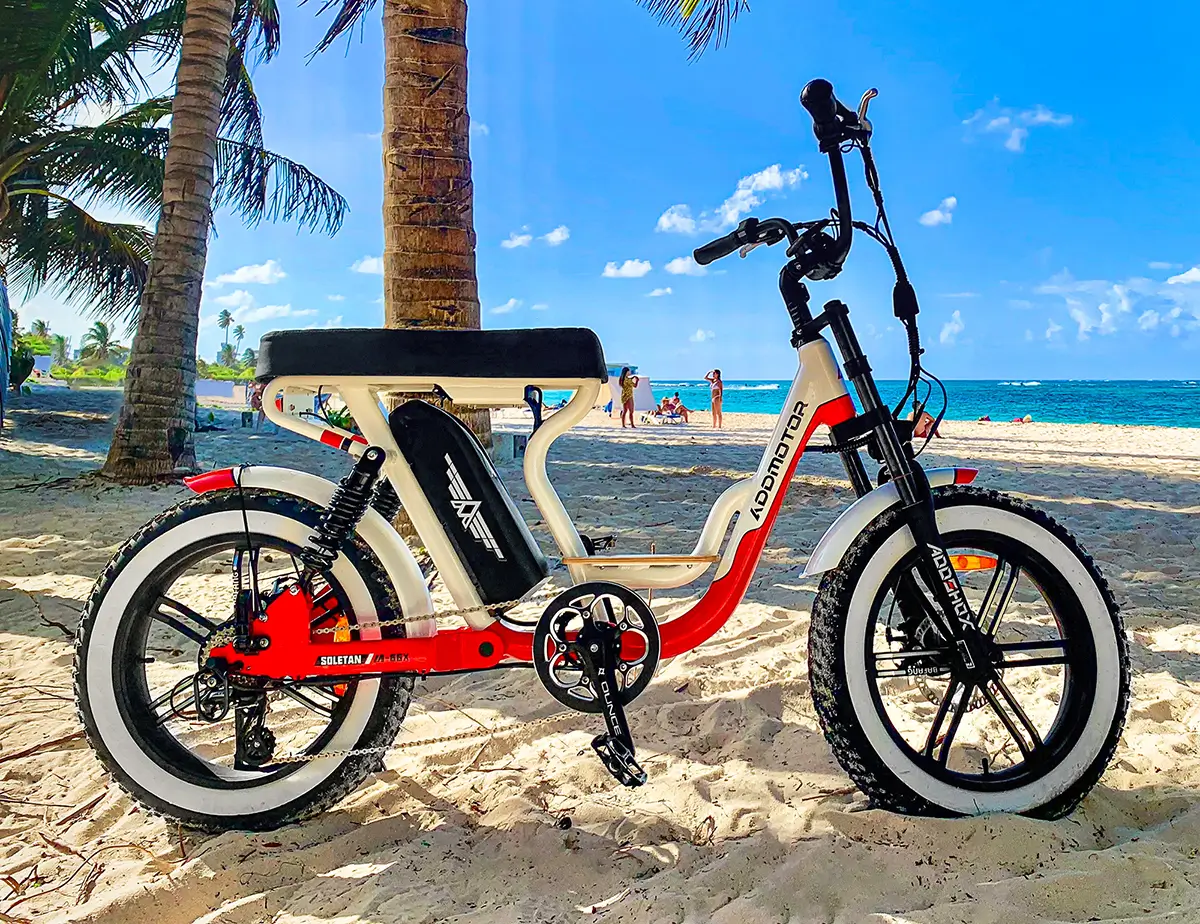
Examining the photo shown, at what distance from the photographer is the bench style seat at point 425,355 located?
1.99 m

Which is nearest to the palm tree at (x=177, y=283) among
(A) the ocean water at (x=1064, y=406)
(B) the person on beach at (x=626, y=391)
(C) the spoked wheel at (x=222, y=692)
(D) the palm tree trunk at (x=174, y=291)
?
(D) the palm tree trunk at (x=174, y=291)

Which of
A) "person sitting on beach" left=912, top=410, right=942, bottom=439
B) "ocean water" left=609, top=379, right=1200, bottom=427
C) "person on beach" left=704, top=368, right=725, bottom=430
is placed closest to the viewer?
"person sitting on beach" left=912, top=410, right=942, bottom=439

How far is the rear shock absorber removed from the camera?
6.46 feet

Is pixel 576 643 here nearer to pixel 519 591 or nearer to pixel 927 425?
pixel 519 591

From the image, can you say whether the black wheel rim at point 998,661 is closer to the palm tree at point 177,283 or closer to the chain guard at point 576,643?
the chain guard at point 576,643

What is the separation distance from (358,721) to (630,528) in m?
3.78

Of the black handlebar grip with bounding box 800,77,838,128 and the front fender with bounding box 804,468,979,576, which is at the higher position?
the black handlebar grip with bounding box 800,77,838,128

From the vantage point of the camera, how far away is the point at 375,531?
2.06m

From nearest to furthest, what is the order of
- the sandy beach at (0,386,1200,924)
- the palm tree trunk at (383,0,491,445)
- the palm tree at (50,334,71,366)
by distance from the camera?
the sandy beach at (0,386,1200,924) < the palm tree trunk at (383,0,491,445) < the palm tree at (50,334,71,366)

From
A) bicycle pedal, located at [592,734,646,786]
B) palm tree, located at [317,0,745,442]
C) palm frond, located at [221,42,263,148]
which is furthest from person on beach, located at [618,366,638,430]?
bicycle pedal, located at [592,734,646,786]

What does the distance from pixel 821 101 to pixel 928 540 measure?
116cm

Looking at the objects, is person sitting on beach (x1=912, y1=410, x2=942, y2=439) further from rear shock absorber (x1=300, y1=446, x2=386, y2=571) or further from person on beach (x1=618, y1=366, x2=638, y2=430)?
person on beach (x1=618, y1=366, x2=638, y2=430)

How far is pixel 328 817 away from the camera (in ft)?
6.72

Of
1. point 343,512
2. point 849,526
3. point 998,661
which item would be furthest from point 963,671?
point 343,512
